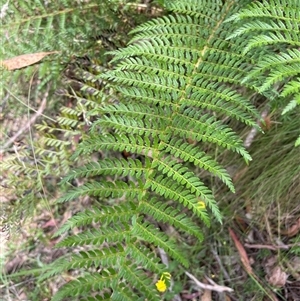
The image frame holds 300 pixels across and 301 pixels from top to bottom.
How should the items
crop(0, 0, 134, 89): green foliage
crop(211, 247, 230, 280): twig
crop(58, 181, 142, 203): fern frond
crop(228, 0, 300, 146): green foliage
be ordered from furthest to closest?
1. crop(211, 247, 230, 280): twig
2. crop(0, 0, 134, 89): green foliage
3. crop(58, 181, 142, 203): fern frond
4. crop(228, 0, 300, 146): green foliage

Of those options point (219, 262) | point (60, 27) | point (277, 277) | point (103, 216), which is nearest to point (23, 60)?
point (60, 27)

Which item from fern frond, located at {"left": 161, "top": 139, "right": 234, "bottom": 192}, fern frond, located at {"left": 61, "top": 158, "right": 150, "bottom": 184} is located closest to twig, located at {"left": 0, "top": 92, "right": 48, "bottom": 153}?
fern frond, located at {"left": 61, "top": 158, "right": 150, "bottom": 184}

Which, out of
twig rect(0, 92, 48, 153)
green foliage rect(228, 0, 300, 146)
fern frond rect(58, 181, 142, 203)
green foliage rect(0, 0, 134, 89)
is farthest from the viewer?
twig rect(0, 92, 48, 153)

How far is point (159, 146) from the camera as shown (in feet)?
5.67

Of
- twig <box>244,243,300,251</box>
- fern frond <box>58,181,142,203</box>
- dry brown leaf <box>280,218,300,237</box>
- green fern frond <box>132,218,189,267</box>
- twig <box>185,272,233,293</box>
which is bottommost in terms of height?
twig <box>185,272,233,293</box>

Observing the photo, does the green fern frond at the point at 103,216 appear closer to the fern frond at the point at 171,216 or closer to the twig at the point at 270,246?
the fern frond at the point at 171,216

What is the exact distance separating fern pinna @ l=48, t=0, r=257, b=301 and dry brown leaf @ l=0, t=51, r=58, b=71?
2.05 ft

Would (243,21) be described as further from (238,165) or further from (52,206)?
(52,206)

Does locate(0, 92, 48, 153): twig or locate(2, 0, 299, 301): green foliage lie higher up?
locate(2, 0, 299, 301): green foliage

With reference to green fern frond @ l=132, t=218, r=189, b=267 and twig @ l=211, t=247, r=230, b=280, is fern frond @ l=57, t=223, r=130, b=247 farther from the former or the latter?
twig @ l=211, t=247, r=230, b=280

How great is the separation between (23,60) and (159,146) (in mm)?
1013

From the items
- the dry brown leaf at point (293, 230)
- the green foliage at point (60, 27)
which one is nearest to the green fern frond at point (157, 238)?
the dry brown leaf at point (293, 230)

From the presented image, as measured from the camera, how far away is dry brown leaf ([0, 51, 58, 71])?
229 cm

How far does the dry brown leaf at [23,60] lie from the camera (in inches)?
90.2
